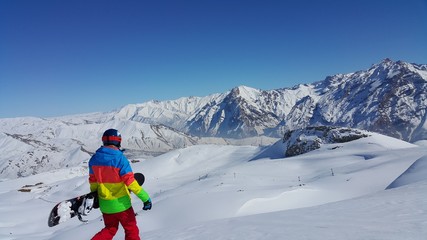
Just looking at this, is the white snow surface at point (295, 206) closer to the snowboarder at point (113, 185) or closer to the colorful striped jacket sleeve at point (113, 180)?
the snowboarder at point (113, 185)

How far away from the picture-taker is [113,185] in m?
7.16

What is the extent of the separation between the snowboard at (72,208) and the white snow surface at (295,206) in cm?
265

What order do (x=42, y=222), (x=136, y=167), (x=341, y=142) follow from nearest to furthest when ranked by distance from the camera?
(x=42, y=222), (x=341, y=142), (x=136, y=167)

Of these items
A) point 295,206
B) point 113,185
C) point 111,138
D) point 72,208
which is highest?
point 111,138

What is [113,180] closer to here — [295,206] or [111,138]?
[111,138]

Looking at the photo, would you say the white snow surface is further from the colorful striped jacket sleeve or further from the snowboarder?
the colorful striped jacket sleeve

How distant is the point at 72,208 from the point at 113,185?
1356mm

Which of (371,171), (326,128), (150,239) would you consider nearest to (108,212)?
(150,239)

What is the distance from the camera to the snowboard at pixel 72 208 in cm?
751

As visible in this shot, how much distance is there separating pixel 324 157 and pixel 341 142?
33.5 ft

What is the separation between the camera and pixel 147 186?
46.7 m

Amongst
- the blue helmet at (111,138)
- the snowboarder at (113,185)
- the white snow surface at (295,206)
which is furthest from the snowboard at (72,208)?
the white snow surface at (295,206)

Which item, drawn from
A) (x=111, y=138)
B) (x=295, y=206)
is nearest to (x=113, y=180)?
(x=111, y=138)

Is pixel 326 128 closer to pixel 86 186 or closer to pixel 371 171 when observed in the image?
pixel 371 171
